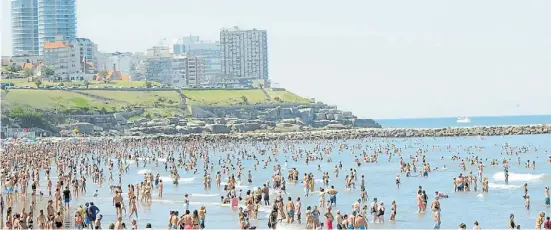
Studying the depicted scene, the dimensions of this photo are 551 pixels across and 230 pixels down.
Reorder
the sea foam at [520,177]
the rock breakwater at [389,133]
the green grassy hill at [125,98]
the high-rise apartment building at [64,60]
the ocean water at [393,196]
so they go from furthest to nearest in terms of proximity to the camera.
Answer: the high-rise apartment building at [64,60]
the green grassy hill at [125,98]
the rock breakwater at [389,133]
the sea foam at [520,177]
the ocean water at [393,196]

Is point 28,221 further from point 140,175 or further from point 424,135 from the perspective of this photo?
point 424,135

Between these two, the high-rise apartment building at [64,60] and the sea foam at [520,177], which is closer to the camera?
the sea foam at [520,177]

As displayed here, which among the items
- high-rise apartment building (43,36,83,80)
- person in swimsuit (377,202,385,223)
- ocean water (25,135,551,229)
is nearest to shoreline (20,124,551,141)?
ocean water (25,135,551,229)

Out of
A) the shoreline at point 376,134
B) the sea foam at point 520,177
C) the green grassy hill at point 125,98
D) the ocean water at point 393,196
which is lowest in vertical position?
the ocean water at point 393,196

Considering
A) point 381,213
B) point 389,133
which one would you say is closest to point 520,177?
point 381,213

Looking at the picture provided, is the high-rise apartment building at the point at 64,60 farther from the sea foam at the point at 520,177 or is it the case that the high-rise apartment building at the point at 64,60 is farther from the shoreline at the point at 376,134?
the sea foam at the point at 520,177

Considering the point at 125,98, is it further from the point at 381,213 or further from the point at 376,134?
the point at 381,213

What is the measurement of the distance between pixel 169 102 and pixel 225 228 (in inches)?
5111

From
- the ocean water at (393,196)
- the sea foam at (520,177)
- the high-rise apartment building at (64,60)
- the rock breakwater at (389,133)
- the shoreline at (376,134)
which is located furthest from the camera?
the high-rise apartment building at (64,60)

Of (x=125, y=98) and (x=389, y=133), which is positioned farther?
(x=125, y=98)

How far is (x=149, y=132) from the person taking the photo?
13688 cm

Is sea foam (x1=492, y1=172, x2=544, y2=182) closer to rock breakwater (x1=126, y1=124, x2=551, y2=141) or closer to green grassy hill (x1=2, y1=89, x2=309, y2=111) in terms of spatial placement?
rock breakwater (x1=126, y1=124, x2=551, y2=141)

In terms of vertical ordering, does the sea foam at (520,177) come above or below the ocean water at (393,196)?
above

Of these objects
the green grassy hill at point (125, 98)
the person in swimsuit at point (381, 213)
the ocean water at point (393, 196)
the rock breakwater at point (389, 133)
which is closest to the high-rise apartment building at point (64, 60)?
the green grassy hill at point (125, 98)
